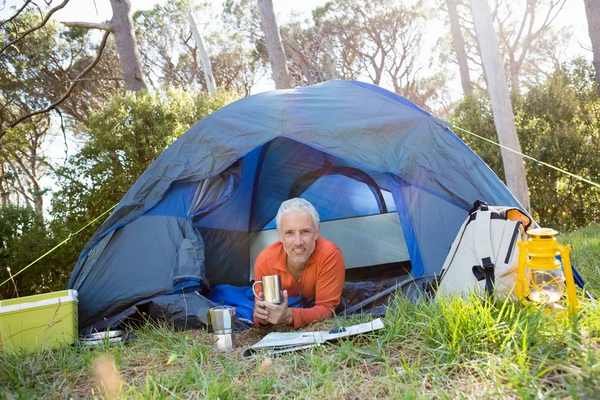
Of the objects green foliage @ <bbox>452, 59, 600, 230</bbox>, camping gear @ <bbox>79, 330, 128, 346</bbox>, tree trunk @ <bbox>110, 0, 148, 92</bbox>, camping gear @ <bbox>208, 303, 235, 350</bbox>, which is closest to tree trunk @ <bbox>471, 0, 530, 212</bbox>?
green foliage @ <bbox>452, 59, 600, 230</bbox>

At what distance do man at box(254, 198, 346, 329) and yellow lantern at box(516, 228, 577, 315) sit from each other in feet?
2.95

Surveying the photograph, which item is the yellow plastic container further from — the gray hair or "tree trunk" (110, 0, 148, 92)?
"tree trunk" (110, 0, 148, 92)

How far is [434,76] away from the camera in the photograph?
13836 mm

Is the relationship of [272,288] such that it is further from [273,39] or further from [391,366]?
[273,39]

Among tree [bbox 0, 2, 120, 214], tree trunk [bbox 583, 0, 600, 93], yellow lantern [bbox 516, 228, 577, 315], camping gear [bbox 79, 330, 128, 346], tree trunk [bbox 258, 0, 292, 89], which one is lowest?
camping gear [bbox 79, 330, 128, 346]

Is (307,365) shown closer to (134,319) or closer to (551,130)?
(134,319)

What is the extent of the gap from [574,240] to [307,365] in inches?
134

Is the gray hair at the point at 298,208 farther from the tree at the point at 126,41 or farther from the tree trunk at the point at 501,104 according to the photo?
the tree at the point at 126,41

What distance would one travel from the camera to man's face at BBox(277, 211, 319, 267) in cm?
247

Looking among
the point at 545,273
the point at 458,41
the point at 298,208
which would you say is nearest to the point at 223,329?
the point at 298,208

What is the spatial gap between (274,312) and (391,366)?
27.0 inches

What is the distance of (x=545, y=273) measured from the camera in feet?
5.81

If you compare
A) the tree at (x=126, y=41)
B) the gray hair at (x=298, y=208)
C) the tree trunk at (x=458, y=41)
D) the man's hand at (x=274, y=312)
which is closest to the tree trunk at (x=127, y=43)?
the tree at (x=126, y=41)

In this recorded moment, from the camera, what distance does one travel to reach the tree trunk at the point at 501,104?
5.07 m
